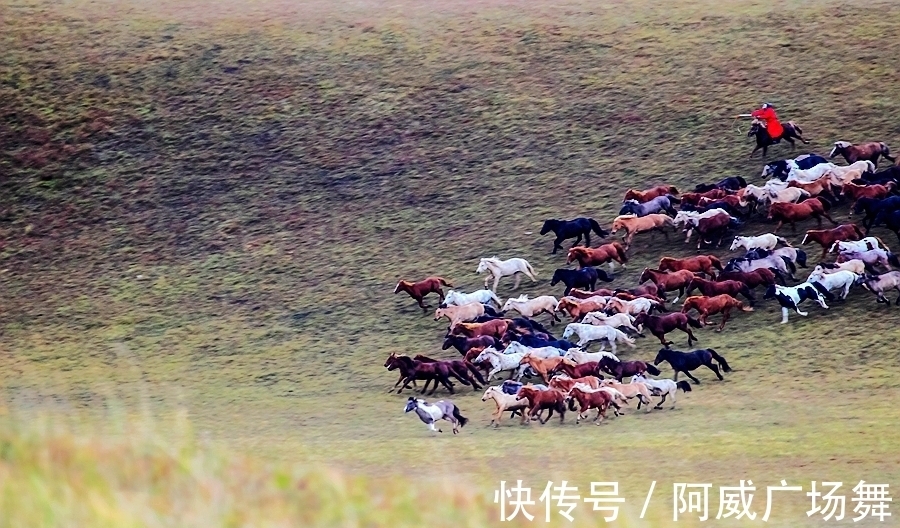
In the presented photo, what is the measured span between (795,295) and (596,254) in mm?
2749

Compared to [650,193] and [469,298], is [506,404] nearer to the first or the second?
[469,298]

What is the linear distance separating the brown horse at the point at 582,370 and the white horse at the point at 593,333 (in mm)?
1041

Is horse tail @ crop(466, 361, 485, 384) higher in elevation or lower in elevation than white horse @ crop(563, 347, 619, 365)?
lower

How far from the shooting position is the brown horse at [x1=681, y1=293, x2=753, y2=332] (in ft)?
45.1

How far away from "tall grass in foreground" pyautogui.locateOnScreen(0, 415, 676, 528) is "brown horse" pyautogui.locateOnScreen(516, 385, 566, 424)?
607 centimetres

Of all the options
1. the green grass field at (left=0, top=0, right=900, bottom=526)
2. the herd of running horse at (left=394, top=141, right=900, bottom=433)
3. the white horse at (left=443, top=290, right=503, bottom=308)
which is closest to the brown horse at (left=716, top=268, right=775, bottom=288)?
the herd of running horse at (left=394, top=141, right=900, bottom=433)

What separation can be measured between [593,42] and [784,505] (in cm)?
1594

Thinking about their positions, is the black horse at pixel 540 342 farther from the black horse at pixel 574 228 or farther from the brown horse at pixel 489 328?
the black horse at pixel 574 228

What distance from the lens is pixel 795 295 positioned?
45.1ft

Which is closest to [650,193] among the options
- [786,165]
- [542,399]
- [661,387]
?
[786,165]

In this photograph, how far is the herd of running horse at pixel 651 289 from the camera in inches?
465

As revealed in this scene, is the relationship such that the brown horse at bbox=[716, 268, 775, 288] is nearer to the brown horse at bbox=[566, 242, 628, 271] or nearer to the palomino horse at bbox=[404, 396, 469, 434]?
the brown horse at bbox=[566, 242, 628, 271]

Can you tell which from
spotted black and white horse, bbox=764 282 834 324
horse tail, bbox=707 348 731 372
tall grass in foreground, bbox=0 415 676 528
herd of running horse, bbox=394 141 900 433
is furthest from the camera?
spotted black and white horse, bbox=764 282 834 324

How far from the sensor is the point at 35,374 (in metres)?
14.6
